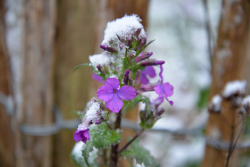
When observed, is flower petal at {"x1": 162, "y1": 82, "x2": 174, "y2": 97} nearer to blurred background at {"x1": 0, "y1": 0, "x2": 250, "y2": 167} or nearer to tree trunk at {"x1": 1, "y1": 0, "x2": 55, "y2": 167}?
blurred background at {"x1": 0, "y1": 0, "x2": 250, "y2": 167}

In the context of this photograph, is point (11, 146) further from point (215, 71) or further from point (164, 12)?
point (164, 12)

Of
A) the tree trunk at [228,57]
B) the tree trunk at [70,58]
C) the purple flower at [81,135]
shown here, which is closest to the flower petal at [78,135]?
the purple flower at [81,135]

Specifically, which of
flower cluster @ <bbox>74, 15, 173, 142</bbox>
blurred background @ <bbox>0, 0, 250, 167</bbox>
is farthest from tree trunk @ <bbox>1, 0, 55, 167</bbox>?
flower cluster @ <bbox>74, 15, 173, 142</bbox>

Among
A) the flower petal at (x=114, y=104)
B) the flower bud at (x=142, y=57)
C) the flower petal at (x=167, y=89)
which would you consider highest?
the flower bud at (x=142, y=57)

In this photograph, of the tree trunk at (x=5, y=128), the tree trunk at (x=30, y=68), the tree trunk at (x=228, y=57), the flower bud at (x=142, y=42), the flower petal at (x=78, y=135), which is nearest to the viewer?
the flower petal at (x=78, y=135)

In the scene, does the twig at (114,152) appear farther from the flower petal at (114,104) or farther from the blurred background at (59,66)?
the blurred background at (59,66)

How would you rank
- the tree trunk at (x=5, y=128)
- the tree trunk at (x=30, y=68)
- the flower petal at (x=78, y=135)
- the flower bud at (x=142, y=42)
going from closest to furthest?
1. the flower petal at (x=78, y=135)
2. the flower bud at (x=142, y=42)
3. the tree trunk at (x=30, y=68)
4. the tree trunk at (x=5, y=128)

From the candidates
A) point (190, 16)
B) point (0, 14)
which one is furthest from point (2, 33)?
point (190, 16)

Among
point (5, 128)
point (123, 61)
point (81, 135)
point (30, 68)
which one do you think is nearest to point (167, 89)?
point (123, 61)
